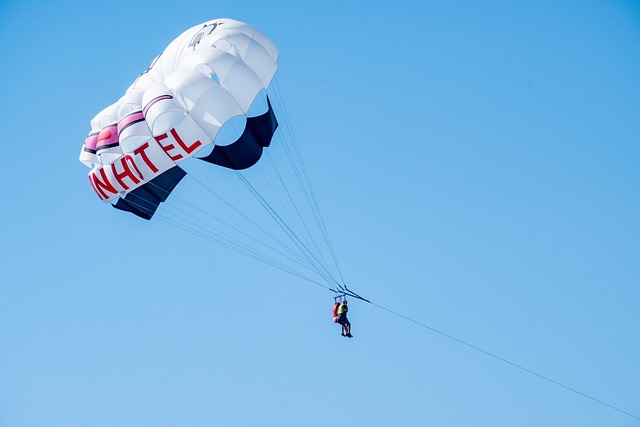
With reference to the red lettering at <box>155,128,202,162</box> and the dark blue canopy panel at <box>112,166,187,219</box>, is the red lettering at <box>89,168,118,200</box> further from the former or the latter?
the red lettering at <box>155,128,202,162</box>

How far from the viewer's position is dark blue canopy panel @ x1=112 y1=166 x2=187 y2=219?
85.3ft

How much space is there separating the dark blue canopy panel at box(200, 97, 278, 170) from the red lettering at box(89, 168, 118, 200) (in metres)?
2.44

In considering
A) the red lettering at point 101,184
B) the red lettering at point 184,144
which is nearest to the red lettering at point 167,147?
the red lettering at point 184,144

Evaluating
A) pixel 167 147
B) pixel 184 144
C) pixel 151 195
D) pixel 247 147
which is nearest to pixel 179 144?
pixel 184 144

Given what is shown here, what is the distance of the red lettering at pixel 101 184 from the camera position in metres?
24.9

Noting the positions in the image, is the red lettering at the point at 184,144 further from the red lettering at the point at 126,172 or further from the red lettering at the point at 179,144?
the red lettering at the point at 126,172

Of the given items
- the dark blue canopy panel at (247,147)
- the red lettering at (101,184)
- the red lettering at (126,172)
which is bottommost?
the red lettering at (101,184)

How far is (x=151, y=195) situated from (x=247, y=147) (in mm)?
2903

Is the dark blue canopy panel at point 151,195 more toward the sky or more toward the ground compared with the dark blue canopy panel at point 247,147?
more toward the ground

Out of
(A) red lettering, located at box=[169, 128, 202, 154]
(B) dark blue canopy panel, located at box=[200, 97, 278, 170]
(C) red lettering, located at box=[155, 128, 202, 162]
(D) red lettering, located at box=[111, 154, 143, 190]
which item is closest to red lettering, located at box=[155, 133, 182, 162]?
(C) red lettering, located at box=[155, 128, 202, 162]

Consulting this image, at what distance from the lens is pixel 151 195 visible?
2620cm

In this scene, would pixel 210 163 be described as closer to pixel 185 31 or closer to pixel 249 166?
pixel 249 166

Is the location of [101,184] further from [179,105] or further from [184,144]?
[179,105]

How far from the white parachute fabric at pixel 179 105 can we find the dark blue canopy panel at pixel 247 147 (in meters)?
1.37
